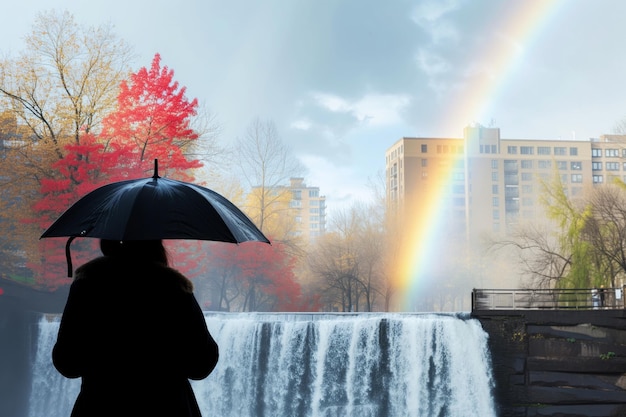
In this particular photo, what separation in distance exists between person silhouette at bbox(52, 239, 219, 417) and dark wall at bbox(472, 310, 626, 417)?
1882 centimetres

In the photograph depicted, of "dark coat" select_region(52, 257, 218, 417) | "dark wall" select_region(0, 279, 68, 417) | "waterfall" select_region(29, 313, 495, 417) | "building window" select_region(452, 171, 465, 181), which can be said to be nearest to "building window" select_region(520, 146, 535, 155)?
"building window" select_region(452, 171, 465, 181)

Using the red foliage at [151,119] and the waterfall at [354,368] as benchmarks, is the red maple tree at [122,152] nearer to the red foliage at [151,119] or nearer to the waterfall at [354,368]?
the red foliage at [151,119]

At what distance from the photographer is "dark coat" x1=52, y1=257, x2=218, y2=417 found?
9.35ft

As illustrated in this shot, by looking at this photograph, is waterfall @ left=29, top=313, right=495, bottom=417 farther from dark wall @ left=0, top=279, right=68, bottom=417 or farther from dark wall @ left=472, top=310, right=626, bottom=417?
dark wall @ left=0, top=279, right=68, bottom=417

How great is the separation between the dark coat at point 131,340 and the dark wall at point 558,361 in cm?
1881

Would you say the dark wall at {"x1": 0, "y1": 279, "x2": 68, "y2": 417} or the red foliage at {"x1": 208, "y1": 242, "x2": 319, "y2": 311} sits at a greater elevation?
the red foliage at {"x1": 208, "y1": 242, "x2": 319, "y2": 311}

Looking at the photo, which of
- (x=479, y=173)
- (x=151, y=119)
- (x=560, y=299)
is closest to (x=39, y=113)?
(x=151, y=119)

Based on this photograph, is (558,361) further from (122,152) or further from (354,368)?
(122,152)

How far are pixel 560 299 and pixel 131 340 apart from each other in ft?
88.1

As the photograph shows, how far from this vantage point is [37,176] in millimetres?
26156

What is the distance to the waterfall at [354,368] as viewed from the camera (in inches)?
813

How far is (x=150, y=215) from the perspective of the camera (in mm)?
3191

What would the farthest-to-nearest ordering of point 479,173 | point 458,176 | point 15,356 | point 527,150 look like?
point 527,150 → point 458,176 → point 479,173 → point 15,356

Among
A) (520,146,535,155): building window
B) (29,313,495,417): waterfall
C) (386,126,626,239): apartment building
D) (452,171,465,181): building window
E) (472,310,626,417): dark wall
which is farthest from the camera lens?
(520,146,535,155): building window
